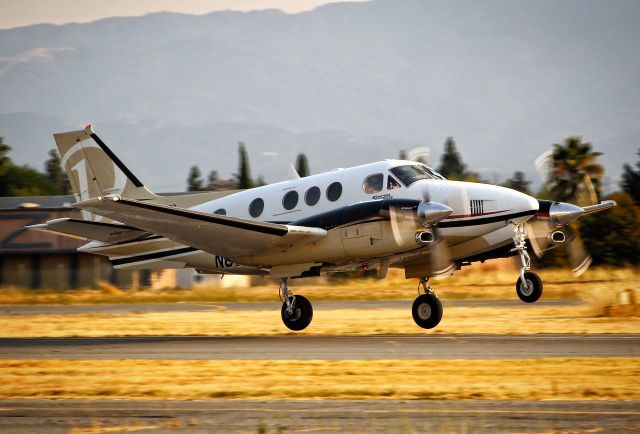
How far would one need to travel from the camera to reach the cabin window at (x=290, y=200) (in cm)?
2063

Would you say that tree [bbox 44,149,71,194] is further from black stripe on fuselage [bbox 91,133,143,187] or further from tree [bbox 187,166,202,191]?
black stripe on fuselage [bbox 91,133,143,187]

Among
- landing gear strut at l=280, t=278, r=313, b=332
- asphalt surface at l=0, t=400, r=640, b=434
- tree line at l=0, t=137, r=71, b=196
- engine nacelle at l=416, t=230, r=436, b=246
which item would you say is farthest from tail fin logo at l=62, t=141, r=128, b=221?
tree line at l=0, t=137, r=71, b=196

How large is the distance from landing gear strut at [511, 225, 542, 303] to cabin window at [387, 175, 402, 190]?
2819 mm

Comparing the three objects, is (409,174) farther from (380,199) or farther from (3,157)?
(3,157)

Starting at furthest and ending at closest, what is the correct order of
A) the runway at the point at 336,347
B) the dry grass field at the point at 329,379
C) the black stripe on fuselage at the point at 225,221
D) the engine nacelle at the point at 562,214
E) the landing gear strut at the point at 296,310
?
the landing gear strut at the point at 296,310, the engine nacelle at the point at 562,214, the black stripe on fuselage at the point at 225,221, the runway at the point at 336,347, the dry grass field at the point at 329,379

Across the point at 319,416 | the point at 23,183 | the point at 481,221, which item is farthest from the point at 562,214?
the point at 23,183

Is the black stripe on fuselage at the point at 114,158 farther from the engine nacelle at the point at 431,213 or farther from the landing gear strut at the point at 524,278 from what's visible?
the landing gear strut at the point at 524,278

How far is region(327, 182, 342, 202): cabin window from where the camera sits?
65.2ft

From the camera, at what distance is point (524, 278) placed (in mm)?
18500

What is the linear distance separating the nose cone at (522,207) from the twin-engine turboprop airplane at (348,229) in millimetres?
23

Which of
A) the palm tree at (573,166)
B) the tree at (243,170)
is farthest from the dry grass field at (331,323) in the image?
the tree at (243,170)

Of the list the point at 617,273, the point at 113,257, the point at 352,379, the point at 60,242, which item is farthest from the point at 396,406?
the point at 60,242

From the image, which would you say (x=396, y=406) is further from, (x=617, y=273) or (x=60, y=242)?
(x=60, y=242)

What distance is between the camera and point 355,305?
109ft
